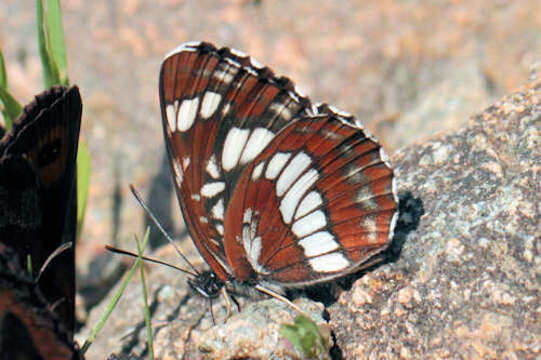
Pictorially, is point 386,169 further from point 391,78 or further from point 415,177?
point 391,78

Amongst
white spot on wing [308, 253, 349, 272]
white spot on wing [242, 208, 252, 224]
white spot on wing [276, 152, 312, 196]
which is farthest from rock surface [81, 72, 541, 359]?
white spot on wing [276, 152, 312, 196]

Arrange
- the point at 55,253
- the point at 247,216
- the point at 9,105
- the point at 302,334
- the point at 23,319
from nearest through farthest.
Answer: the point at 23,319 < the point at 302,334 < the point at 55,253 < the point at 247,216 < the point at 9,105

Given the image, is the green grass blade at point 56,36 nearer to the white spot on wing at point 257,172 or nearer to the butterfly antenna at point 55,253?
the butterfly antenna at point 55,253

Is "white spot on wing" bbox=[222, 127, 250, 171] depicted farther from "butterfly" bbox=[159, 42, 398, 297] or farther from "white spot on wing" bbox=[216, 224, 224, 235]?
"white spot on wing" bbox=[216, 224, 224, 235]

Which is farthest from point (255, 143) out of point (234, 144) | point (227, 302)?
point (227, 302)

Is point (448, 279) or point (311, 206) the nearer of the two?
point (448, 279)

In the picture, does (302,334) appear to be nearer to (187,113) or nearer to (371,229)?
(371,229)

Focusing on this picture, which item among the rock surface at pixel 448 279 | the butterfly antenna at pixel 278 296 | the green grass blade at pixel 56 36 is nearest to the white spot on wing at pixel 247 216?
the butterfly antenna at pixel 278 296
